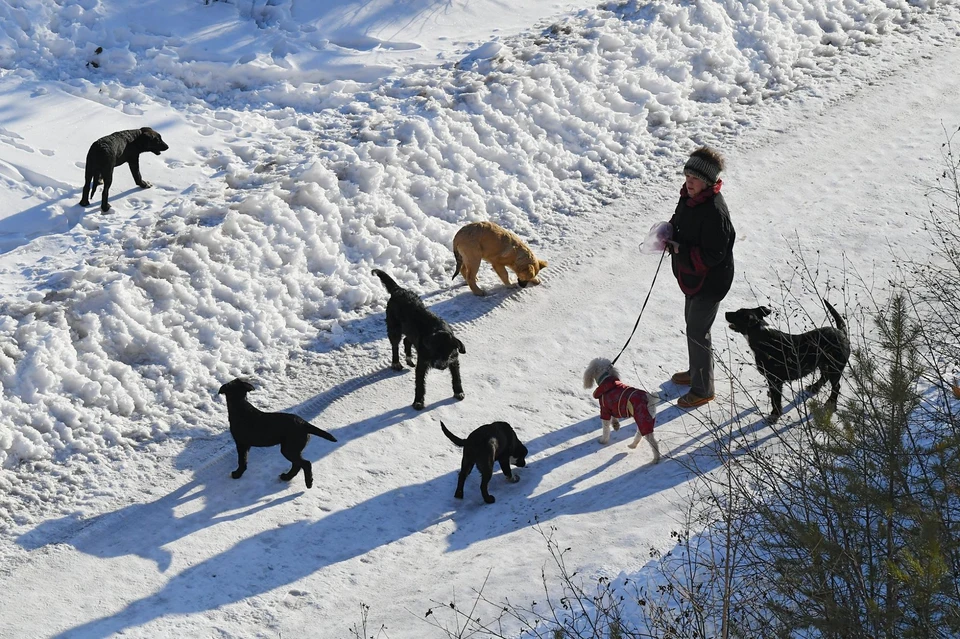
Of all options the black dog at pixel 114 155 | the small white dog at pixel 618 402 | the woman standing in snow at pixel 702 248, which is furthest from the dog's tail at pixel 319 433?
the black dog at pixel 114 155

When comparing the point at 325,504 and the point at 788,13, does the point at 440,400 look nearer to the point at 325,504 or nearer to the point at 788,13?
the point at 325,504

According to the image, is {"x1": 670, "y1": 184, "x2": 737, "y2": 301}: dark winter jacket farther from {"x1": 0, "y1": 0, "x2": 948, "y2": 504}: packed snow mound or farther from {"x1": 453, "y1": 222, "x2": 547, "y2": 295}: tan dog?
{"x1": 0, "y1": 0, "x2": 948, "y2": 504}: packed snow mound

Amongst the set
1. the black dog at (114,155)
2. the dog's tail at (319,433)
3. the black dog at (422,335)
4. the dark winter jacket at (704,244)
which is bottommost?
the dog's tail at (319,433)

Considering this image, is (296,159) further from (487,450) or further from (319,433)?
(487,450)

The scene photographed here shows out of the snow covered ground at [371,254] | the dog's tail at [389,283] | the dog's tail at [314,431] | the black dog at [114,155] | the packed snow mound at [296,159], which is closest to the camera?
the snow covered ground at [371,254]

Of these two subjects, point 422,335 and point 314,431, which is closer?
point 314,431

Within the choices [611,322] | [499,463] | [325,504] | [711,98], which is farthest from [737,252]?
[325,504]

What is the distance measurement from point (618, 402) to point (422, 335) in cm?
179

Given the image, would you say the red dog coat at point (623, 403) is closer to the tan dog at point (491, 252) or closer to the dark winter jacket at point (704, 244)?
the dark winter jacket at point (704, 244)

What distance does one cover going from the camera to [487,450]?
7848 millimetres

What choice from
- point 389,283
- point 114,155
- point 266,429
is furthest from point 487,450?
point 114,155

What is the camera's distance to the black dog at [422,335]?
878 cm

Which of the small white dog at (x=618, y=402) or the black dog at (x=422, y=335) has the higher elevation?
the black dog at (x=422, y=335)

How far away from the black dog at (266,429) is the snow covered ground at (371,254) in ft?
1.08
